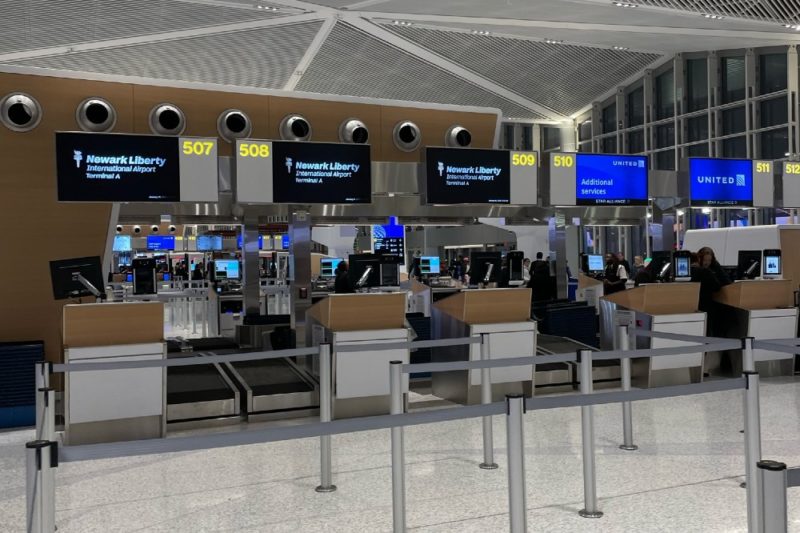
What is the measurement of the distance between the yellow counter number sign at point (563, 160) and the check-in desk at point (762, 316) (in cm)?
250

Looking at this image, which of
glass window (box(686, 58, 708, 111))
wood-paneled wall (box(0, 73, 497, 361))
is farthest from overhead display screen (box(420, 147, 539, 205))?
glass window (box(686, 58, 708, 111))

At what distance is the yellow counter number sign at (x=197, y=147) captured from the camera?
27.4 ft

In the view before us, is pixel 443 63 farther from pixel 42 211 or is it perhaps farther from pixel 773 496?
pixel 773 496

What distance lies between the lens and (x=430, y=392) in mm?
8984

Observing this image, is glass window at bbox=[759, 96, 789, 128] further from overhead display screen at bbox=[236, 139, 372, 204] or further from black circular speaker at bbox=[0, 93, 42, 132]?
black circular speaker at bbox=[0, 93, 42, 132]

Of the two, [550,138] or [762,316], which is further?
[550,138]

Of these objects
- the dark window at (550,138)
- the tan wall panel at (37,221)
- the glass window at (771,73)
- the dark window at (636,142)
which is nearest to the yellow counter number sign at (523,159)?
the tan wall panel at (37,221)

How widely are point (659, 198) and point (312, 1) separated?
11.1 metres

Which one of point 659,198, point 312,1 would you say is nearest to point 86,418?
point 659,198

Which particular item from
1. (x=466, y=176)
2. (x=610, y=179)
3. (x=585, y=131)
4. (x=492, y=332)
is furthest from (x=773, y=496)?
(x=585, y=131)

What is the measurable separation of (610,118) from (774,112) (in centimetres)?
784

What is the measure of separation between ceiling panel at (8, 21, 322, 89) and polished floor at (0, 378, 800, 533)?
16.6 metres

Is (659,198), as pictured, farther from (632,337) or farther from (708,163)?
(632,337)

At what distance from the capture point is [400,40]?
22516 mm
